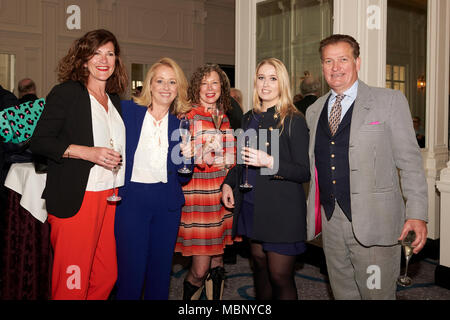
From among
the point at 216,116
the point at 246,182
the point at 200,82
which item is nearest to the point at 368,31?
→ the point at 200,82

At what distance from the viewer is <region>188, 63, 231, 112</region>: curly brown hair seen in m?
2.81

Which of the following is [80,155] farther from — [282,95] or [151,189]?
[282,95]

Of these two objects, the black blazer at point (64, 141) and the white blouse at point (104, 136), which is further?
the white blouse at point (104, 136)

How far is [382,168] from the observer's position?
2.05m

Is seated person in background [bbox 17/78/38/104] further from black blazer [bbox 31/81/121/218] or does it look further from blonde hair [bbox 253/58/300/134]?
blonde hair [bbox 253/58/300/134]

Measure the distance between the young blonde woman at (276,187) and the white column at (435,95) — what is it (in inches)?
118

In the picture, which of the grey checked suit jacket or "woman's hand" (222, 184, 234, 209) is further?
"woman's hand" (222, 184, 234, 209)

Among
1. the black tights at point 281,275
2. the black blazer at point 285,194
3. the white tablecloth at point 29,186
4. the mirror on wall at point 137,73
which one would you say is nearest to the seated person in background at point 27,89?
the white tablecloth at point 29,186

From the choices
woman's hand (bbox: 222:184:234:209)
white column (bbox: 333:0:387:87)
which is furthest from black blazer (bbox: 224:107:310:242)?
white column (bbox: 333:0:387:87)

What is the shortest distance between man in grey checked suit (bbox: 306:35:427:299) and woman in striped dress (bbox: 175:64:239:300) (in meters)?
0.72

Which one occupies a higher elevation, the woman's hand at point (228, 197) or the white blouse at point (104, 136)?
the white blouse at point (104, 136)

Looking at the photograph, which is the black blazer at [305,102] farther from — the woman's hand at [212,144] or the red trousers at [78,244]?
the red trousers at [78,244]

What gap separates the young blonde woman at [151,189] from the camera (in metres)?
2.32
